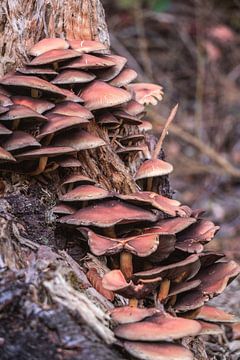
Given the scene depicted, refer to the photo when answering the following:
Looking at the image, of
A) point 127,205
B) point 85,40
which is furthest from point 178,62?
point 127,205

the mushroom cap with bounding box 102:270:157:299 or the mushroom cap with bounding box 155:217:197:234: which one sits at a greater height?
the mushroom cap with bounding box 155:217:197:234

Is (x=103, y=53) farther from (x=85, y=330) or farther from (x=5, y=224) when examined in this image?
(x=85, y=330)

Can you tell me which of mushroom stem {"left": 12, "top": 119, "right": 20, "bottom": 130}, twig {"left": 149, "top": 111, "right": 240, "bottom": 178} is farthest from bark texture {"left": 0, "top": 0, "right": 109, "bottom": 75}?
twig {"left": 149, "top": 111, "right": 240, "bottom": 178}

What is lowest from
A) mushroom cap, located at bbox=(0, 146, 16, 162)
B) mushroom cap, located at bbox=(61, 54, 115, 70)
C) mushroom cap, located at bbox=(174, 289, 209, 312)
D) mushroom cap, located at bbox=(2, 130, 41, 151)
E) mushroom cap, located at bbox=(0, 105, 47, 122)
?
mushroom cap, located at bbox=(174, 289, 209, 312)

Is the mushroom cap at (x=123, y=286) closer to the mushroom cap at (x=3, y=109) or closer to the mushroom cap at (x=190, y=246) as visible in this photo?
the mushroom cap at (x=190, y=246)

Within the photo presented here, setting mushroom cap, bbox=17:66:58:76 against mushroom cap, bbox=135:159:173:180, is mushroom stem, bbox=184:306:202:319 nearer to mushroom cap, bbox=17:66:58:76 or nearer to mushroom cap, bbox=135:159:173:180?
mushroom cap, bbox=135:159:173:180
